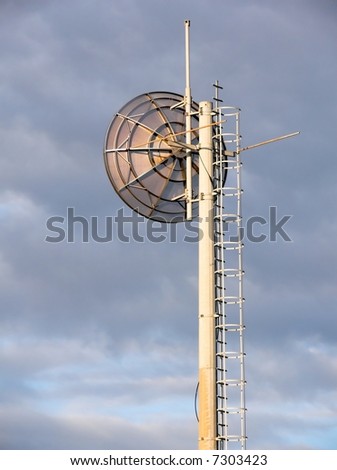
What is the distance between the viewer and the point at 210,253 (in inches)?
1743

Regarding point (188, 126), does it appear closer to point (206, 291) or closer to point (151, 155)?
point (151, 155)

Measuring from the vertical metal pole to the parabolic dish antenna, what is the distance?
106 centimetres

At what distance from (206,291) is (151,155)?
6.99m

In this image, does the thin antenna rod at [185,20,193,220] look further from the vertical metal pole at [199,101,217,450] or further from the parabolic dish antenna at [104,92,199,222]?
the vertical metal pole at [199,101,217,450]

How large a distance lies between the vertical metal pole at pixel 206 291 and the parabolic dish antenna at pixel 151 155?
1062mm

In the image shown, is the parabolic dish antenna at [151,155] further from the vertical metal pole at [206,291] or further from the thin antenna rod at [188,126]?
the vertical metal pole at [206,291]

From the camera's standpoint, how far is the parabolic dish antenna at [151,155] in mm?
47031

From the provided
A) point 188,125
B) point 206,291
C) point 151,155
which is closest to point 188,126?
point 188,125

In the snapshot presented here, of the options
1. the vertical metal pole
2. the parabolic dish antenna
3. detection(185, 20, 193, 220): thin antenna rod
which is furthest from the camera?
the parabolic dish antenna

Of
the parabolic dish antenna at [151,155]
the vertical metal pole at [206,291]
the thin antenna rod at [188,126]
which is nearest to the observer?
the vertical metal pole at [206,291]

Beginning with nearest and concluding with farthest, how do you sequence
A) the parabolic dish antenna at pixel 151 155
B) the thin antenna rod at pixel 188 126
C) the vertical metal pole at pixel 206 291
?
the vertical metal pole at pixel 206 291 → the thin antenna rod at pixel 188 126 → the parabolic dish antenna at pixel 151 155

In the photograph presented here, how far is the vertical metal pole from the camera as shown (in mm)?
42344
